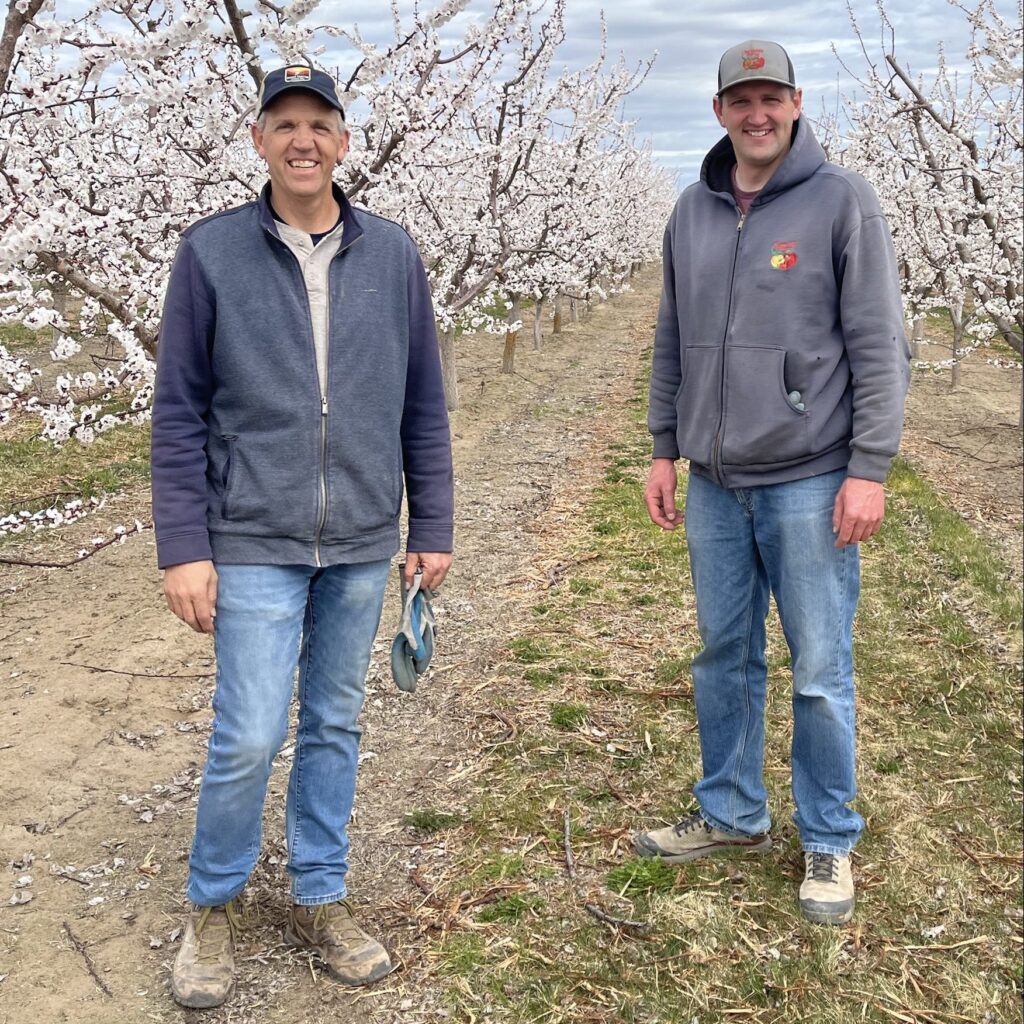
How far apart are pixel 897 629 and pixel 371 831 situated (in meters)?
3.46

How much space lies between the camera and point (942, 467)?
10.5 metres

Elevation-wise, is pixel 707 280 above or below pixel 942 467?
above

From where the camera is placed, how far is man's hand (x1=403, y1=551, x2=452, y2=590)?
2.91 metres

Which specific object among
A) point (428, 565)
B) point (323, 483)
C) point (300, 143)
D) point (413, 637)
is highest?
point (300, 143)

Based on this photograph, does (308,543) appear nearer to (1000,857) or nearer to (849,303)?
(849,303)

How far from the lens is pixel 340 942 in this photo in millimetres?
2889

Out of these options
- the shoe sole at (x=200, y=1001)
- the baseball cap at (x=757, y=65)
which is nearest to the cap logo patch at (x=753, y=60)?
the baseball cap at (x=757, y=65)

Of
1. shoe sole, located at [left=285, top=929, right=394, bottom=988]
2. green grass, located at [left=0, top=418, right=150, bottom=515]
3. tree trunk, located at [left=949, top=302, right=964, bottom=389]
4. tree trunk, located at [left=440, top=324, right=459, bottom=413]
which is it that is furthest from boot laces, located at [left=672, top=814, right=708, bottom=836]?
tree trunk, located at [left=949, top=302, right=964, bottom=389]

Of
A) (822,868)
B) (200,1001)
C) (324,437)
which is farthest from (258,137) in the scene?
(822,868)

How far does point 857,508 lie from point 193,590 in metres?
1.79

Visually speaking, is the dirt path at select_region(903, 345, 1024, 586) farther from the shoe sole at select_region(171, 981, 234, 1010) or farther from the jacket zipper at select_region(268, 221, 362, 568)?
the shoe sole at select_region(171, 981, 234, 1010)

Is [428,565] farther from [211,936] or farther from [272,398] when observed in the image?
[211,936]

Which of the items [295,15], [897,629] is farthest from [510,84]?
[897,629]

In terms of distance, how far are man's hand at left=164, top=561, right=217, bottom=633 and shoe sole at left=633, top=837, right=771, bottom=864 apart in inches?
69.9
